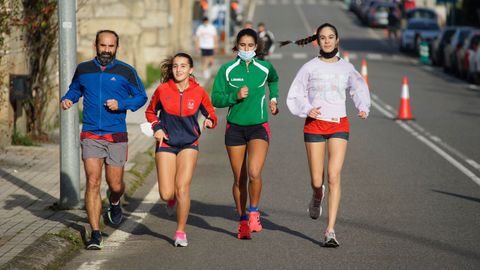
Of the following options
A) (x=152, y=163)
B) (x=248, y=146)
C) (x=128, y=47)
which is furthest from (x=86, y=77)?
(x=128, y=47)

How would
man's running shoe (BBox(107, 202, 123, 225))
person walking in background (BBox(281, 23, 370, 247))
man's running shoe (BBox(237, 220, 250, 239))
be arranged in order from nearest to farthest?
person walking in background (BBox(281, 23, 370, 247)), man's running shoe (BBox(237, 220, 250, 239)), man's running shoe (BBox(107, 202, 123, 225))

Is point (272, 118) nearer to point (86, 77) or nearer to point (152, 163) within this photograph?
point (152, 163)

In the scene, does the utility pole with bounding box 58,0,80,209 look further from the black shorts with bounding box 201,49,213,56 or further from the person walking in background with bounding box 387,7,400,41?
the person walking in background with bounding box 387,7,400,41

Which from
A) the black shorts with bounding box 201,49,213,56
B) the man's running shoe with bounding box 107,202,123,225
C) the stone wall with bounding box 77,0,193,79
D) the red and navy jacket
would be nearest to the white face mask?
the red and navy jacket

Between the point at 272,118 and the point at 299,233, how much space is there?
1371 centimetres

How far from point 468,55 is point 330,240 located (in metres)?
28.3

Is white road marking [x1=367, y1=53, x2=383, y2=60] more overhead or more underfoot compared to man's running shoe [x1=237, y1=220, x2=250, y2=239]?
more underfoot

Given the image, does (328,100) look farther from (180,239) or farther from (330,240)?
(180,239)

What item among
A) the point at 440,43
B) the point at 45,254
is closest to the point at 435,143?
the point at 45,254

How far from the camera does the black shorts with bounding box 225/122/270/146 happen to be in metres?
10.6

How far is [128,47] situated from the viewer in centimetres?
3098

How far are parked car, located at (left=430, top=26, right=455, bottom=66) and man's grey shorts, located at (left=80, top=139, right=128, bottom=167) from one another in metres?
34.0

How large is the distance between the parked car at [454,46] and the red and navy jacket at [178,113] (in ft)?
98.4

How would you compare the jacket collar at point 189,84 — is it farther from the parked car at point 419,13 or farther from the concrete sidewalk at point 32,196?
the parked car at point 419,13
